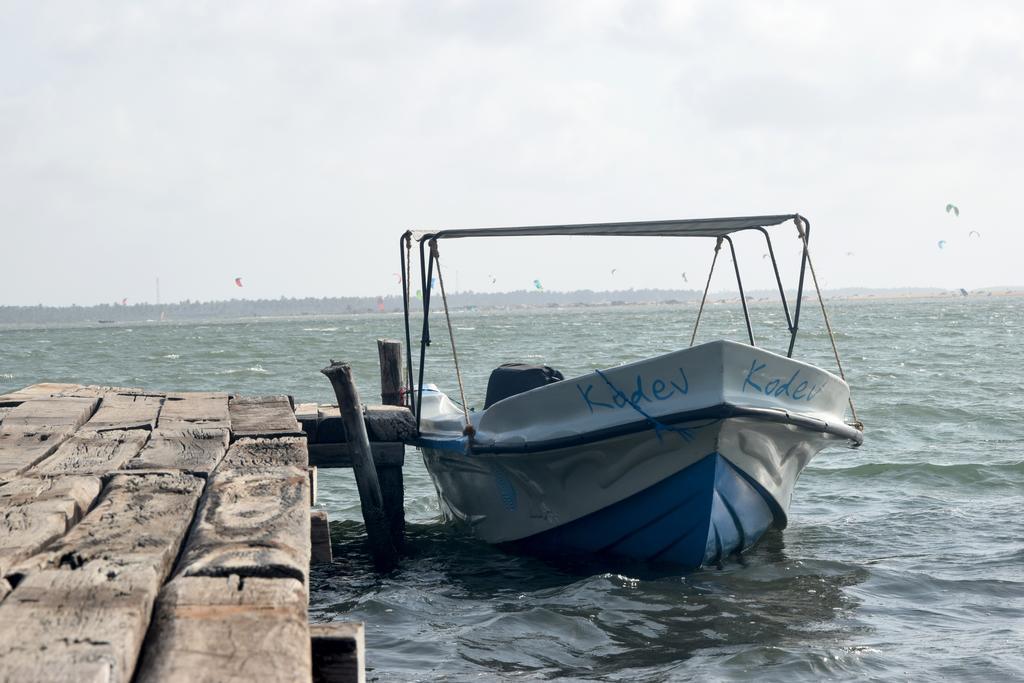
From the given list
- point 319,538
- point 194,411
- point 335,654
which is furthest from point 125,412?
point 335,654

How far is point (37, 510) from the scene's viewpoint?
3924 mm

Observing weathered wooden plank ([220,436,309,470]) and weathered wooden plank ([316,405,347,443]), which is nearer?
weathered wooden plank ([220,436,309,470])

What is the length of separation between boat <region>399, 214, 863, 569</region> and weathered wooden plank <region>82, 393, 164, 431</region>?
2002 mm

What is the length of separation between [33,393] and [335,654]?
6.86 m

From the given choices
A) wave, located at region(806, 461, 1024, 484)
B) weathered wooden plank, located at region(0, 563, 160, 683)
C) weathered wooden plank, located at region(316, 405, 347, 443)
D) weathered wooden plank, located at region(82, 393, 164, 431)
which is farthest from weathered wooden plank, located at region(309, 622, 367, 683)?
wave, located at region(806, 461, 1024, 484)

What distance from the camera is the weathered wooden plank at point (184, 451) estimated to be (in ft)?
16.7

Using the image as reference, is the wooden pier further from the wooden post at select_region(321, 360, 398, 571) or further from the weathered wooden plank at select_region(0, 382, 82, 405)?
the weathered wooden plank at select_region(0, 382, 82, 405)

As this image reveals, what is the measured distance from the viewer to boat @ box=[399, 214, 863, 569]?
685 centimetres

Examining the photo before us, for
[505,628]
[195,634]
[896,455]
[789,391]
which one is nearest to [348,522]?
[505,628]

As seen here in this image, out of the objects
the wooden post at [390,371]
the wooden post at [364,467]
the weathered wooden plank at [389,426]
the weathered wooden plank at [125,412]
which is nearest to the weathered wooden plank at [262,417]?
the wooden post at [364,467]

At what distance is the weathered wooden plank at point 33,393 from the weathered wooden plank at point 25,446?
6.40ft

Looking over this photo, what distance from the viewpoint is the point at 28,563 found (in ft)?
10.4

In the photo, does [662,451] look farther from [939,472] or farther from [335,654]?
[939,472]

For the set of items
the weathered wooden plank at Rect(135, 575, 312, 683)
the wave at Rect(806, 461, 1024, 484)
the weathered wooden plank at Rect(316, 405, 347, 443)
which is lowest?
Result: the wave at Rect(806, 461, 1024, 484)
